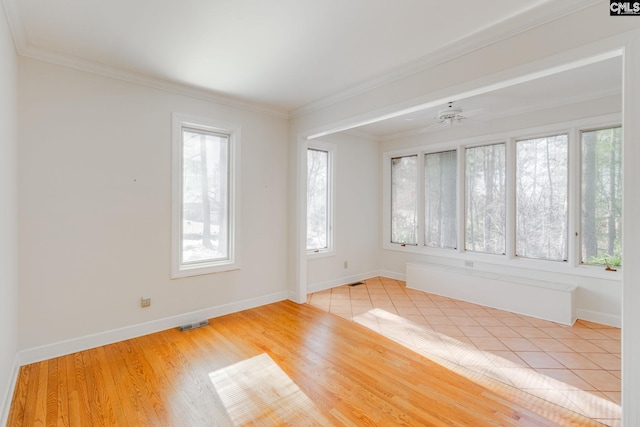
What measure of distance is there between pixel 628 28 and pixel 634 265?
1396mm

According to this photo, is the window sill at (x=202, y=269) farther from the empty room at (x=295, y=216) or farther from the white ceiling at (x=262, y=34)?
the white ceiling at (x=262, y=34)

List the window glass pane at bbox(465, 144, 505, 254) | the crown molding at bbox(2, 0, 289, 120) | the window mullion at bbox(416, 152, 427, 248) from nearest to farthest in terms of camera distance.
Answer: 1. the crown molding at bbox(2, 0, 289, 120)
2. the window glass pane at bbox(465, 144, 505, 254)
3. the window mullion at bbox(416, 152, 427, 248)

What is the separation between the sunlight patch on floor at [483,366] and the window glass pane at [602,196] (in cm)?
212

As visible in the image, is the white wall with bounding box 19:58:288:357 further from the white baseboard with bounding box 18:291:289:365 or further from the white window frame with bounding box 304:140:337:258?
the white window frame with bounding box 304:140:337:258

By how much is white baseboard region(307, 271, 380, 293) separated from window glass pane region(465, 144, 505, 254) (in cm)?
178

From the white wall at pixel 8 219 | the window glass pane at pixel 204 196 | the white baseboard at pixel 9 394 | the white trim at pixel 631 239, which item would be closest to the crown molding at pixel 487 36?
the white trim at pixel 631 239

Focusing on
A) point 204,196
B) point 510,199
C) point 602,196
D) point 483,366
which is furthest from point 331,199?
point 602,196

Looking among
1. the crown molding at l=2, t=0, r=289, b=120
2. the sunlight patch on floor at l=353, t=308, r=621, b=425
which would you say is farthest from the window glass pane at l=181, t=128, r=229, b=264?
the sunlight patch on floor at l=353, t=308, r=621, b=425

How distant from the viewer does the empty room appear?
80.8 inches

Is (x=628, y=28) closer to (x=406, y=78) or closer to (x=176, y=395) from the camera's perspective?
(x=406, y=78)

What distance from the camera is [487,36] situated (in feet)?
7.66

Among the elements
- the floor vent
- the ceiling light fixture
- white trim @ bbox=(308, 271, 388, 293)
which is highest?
the ceiling light fixture

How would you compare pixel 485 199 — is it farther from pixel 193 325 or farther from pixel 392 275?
pixel 193 325

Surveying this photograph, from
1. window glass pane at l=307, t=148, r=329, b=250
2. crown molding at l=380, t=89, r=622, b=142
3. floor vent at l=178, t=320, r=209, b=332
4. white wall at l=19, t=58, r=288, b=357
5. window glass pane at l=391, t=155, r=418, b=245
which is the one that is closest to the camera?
white wall at l=19, t=58, r=288, b=357
